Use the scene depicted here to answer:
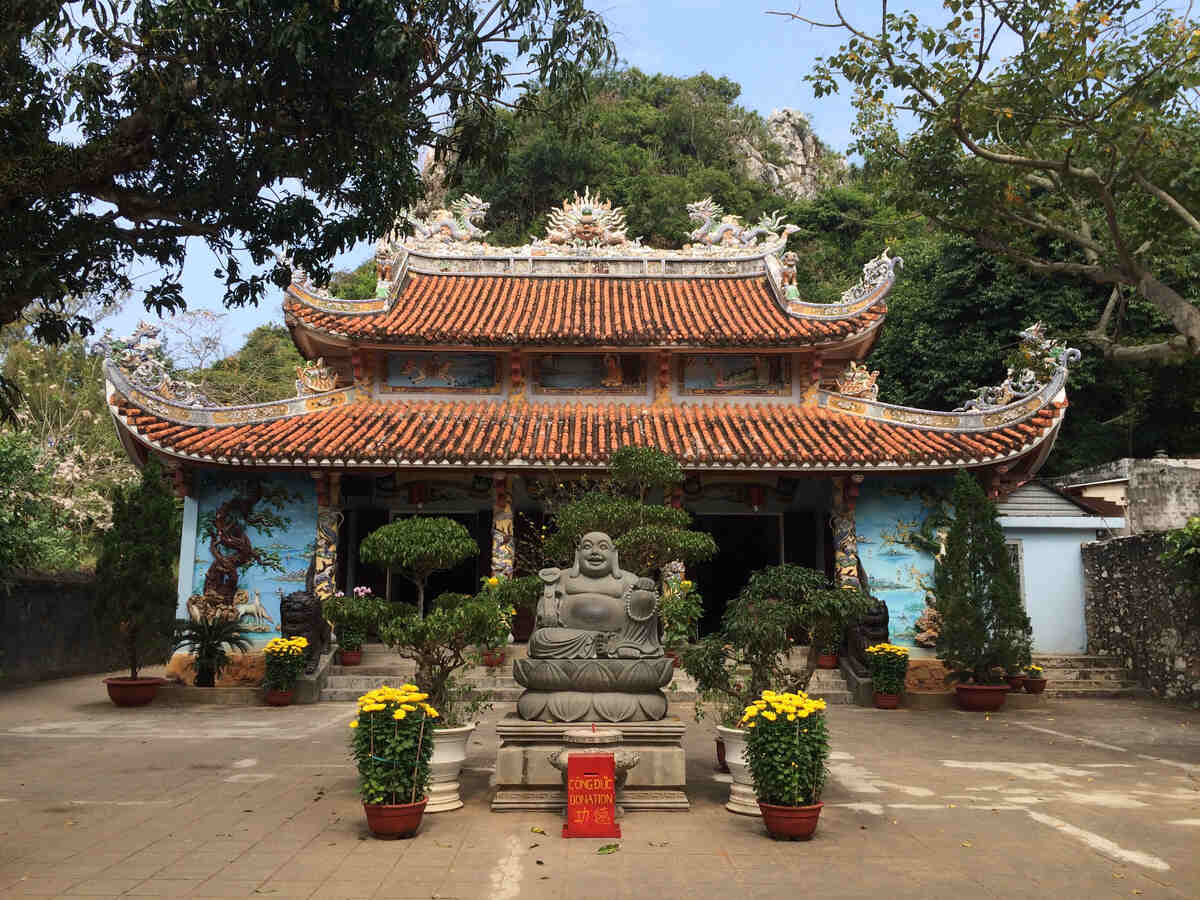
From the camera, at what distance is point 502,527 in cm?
1495

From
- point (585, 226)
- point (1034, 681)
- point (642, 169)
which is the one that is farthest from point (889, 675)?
point (642, 169)

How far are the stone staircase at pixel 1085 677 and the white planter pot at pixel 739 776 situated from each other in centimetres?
962

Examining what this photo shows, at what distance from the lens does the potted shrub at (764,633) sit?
7105mm

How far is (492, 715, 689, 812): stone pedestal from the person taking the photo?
6793 millimetres

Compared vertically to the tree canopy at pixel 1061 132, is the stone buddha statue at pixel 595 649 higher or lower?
lower

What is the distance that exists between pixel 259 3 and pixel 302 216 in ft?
6.19

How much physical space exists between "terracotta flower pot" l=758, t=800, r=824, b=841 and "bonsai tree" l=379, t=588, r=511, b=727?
8.73 feet

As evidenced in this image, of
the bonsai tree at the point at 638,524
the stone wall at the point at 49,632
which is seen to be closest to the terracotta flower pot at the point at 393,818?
the bonsai tree at the point at 638,524

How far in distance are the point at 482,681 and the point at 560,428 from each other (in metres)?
4.34

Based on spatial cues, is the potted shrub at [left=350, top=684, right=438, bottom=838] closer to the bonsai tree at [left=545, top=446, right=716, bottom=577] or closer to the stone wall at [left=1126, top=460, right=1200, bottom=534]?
the bonsai tree at [left=545, top=446, right=716, bottom=577]

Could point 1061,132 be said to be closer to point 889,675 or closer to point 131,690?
point 889,675

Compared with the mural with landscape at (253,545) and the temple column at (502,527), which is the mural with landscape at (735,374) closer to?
the temple column at (502,527)

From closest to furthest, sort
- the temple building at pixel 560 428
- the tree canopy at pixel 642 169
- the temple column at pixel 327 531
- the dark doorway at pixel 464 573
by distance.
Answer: the temple building at pixel 560 428 → the temple column at pixel 327 531 → the dark doorway at pixel 464 573 → the tree canopy at pixel 642 169

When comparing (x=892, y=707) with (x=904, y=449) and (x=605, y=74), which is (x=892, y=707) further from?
(x=605, y=74)
